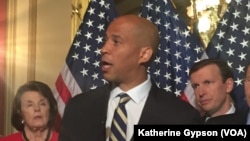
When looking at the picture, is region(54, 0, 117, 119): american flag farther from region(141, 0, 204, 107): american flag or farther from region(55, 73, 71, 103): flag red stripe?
region(141, 0, 204, 107): american flag

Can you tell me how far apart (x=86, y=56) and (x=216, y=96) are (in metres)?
0.48

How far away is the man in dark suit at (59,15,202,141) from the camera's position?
5.08 ft

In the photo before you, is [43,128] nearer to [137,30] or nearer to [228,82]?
[137,30]

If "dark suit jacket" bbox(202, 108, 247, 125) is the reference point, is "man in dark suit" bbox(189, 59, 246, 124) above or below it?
above

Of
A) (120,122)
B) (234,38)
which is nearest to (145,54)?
(120,122)

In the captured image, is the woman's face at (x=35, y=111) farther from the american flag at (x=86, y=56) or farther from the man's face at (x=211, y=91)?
the man's face at (x=211, y=91)

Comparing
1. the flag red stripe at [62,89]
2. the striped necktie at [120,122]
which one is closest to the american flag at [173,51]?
the striped necktie at [120,122]

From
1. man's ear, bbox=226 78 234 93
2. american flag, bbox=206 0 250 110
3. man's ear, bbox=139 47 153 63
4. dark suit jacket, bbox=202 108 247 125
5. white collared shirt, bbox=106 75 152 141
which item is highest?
american flag, bbox=206 0 250 110

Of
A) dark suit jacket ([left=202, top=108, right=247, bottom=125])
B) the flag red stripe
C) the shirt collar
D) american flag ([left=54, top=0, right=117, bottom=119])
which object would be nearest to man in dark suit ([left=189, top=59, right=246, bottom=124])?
dark suit jacket ([left=202, top=108, right=247, bottom=125])

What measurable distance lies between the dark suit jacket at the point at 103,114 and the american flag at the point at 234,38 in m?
0.21

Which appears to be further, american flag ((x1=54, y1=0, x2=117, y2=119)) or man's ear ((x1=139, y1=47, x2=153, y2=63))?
american flag ((x1=54, y1=0, x2=117, y2=119))

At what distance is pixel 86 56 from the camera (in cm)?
172

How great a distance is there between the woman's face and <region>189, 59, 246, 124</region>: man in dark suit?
0.51m

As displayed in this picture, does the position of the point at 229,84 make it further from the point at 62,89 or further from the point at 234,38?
the point at 62,89
